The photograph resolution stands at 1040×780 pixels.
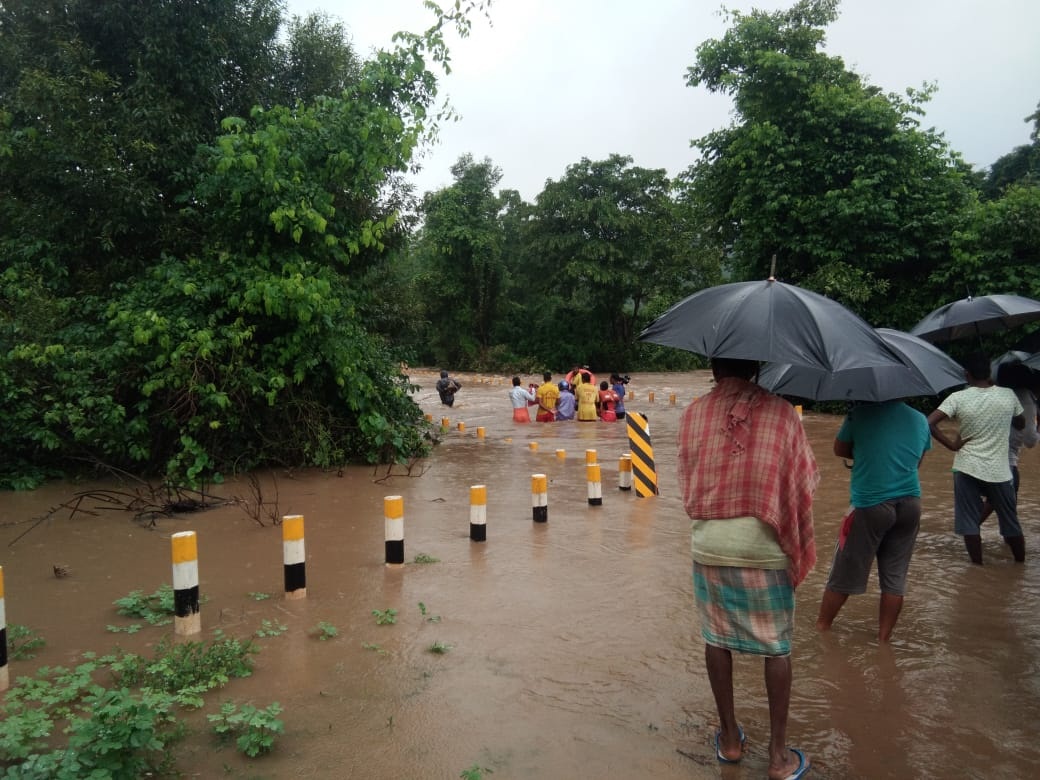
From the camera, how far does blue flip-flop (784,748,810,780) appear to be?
3.59 m

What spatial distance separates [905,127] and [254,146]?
16563 mm

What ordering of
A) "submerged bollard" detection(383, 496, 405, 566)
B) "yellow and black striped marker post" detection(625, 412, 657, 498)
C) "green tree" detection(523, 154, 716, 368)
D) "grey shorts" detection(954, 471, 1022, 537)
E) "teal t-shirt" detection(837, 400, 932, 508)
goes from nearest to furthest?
"teal t-shirt" detection(837, 400, 932, 508), "grey shorts" detection(954, 471, 1022, 537), "submerged bollard" detection(383, 496, 405, 566), "yellow and black striped marker post" detection(625, 412, 657, 498), "green tree" detection(523, 154, 716, 368)

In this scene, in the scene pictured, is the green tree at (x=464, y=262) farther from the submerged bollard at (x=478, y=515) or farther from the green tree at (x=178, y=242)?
the submerged bollard at (x=478, y=515)

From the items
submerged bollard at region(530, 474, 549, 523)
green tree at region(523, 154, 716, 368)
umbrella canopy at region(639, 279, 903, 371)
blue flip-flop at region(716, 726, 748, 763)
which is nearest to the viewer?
umbrella canopy at region(639, 279, 903, 371)

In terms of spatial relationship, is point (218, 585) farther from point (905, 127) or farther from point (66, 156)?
point (905, 127)

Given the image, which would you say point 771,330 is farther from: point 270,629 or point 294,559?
point 294,559

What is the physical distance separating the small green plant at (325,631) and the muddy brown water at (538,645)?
0.27 feet

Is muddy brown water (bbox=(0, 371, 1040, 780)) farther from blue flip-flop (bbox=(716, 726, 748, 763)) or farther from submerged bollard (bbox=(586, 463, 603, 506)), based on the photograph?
submerged bollard (bbox=(586, 463, 603, 506))

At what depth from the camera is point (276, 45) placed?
14.6m

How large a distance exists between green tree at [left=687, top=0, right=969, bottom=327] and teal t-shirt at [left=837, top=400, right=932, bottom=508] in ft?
48.9

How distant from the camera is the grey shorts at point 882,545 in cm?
514

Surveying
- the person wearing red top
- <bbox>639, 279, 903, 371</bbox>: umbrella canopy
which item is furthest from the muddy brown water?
<bbox>639, 279, 903, 371</bbox>: umbrella canopy

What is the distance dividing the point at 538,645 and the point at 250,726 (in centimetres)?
212

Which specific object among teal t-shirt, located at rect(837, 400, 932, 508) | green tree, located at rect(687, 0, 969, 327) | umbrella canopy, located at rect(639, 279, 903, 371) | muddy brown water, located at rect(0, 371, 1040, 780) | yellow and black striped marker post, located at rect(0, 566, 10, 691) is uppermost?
green tree, located at rect(687, 0, 969, 327)
